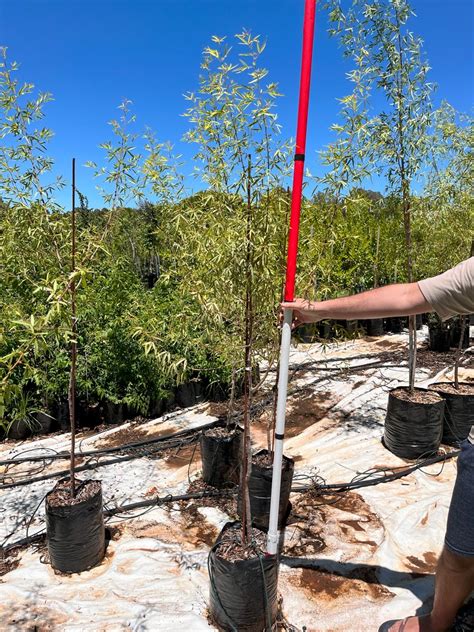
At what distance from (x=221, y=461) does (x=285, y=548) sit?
0.84 metres

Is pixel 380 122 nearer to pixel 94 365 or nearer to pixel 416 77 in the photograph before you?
pixel 416 77

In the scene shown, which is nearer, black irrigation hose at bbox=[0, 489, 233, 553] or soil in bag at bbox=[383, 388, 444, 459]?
black irrigation hose at bbox=[0, 489, 233, 553]

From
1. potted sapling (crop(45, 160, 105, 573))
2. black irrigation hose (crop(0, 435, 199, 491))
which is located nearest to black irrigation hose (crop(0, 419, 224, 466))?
black irrigation hose (crop(0, 435, 199, 491))

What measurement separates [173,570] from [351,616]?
98 cm

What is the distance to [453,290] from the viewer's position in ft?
5.52

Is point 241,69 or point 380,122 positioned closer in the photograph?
point 241,69

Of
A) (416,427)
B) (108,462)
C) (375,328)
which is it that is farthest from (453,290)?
(375,328)

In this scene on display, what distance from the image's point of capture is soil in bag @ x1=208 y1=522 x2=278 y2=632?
1959 millimetres

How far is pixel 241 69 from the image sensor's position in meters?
1.83

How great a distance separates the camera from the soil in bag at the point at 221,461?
3.30m

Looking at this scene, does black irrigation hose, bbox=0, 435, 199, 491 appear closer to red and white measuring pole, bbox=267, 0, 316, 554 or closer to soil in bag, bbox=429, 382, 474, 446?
red and white measuring pole, bbox=267, 0, 316, 554

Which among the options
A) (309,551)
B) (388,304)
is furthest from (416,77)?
(309,551)

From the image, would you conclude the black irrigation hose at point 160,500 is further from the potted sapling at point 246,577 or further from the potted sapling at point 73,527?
the potted sapling at point 246,577

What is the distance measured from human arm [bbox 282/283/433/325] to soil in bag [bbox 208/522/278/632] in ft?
3.75
